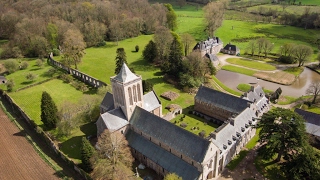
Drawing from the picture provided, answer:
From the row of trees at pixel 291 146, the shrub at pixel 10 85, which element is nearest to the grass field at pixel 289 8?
the row of trees at pixel 291 146

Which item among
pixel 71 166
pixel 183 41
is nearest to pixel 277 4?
pixel 183 41

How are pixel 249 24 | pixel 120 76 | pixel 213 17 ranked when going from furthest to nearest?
1. pixel 249 24
2. pixel 213 17
3. pixel 120 76

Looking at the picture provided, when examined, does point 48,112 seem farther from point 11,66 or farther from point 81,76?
point 11,66

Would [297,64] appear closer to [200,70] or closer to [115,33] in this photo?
[200,70]

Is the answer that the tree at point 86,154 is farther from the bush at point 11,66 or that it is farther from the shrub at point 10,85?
the bush at point 11,66

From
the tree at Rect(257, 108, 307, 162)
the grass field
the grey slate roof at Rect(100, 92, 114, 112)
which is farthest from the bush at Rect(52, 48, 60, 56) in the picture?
the grass field

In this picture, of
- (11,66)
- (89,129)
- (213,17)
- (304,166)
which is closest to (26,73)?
(11,66)

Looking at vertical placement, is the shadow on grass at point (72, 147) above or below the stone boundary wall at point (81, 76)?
below
